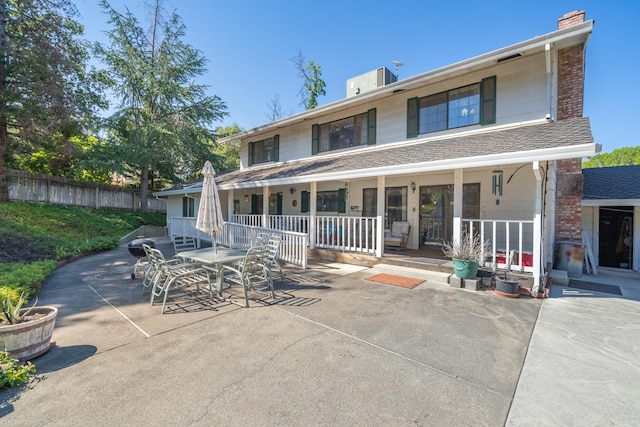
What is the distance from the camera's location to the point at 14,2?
37.3 feet

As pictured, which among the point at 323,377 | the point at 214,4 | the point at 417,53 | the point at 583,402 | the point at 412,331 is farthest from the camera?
the point at 417,53

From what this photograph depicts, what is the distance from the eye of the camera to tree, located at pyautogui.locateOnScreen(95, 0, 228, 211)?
17172mm

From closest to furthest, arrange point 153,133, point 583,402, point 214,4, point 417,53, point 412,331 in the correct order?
1. point 583,402
2. point 412,331
3. point 214,4
4. point 417,53
5. point 153,133

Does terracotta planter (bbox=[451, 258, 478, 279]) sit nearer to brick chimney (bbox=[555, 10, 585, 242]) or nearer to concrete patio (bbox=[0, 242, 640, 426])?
concrete patio (bbox=[0, 242, 640, 426])

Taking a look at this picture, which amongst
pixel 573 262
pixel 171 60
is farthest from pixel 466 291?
pixel 171 60

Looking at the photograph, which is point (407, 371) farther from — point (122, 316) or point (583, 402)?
point (122, 316)

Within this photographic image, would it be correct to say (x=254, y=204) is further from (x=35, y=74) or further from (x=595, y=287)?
(x=595, y=287)

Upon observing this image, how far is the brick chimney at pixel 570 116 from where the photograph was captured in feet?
24.2

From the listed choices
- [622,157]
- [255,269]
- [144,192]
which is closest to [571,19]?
[255,269]

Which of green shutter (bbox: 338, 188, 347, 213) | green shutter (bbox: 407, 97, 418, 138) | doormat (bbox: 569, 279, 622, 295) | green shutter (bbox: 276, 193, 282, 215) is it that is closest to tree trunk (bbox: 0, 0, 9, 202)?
green shutter (bbox: 276, 193, 282, 215)

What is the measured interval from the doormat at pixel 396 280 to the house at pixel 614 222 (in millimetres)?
6497

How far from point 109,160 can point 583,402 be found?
20.4m

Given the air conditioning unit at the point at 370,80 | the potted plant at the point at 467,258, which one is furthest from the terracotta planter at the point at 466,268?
the air conditioning unit at the point at 370,80

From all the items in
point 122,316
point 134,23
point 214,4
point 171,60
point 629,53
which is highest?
point 134,23
